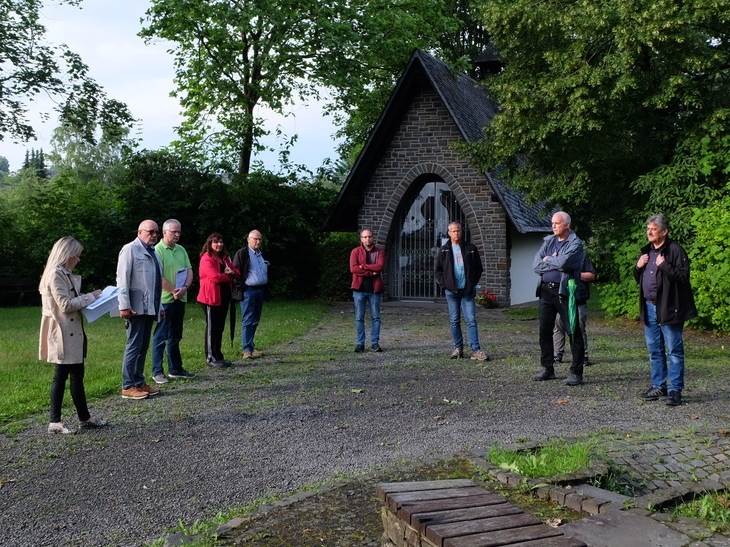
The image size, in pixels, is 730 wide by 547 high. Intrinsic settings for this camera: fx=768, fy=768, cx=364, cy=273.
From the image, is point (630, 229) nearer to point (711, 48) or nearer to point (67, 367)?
point (711, 48)

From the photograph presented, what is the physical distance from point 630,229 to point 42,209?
17.9 metres

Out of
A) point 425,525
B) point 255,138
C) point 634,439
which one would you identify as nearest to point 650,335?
point 634,439

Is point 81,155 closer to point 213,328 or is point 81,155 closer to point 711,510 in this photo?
point 213,328

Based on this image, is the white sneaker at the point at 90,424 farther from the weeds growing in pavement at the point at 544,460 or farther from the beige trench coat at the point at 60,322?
the weeds growing in pavement at the point at 544,460

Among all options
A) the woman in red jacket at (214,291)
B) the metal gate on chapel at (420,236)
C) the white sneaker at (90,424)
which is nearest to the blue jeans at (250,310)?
the woman in red jacket at (214,291)

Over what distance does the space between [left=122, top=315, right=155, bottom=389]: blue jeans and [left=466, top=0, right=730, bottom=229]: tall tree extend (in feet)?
28.7

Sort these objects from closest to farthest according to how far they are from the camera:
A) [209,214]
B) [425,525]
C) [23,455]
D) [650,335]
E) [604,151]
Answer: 1. [425,525]
2. [23,455]
3. [650,335]
4. [604,151]
5. [209,214]

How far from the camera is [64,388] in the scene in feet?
21.7

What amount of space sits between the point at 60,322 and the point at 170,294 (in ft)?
7.87

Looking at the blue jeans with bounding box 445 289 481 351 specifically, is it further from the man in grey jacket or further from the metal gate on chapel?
the metal gate on chapel

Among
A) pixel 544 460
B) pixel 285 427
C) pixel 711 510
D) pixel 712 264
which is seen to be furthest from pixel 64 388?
pixel 712 264

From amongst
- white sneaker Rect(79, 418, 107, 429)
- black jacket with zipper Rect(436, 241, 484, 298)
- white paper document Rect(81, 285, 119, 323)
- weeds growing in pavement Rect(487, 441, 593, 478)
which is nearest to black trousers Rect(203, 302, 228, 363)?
white paper document Rect(81, 285, 119, 323)

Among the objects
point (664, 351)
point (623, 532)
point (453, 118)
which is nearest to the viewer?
point (623, 532)

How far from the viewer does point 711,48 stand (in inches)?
527
